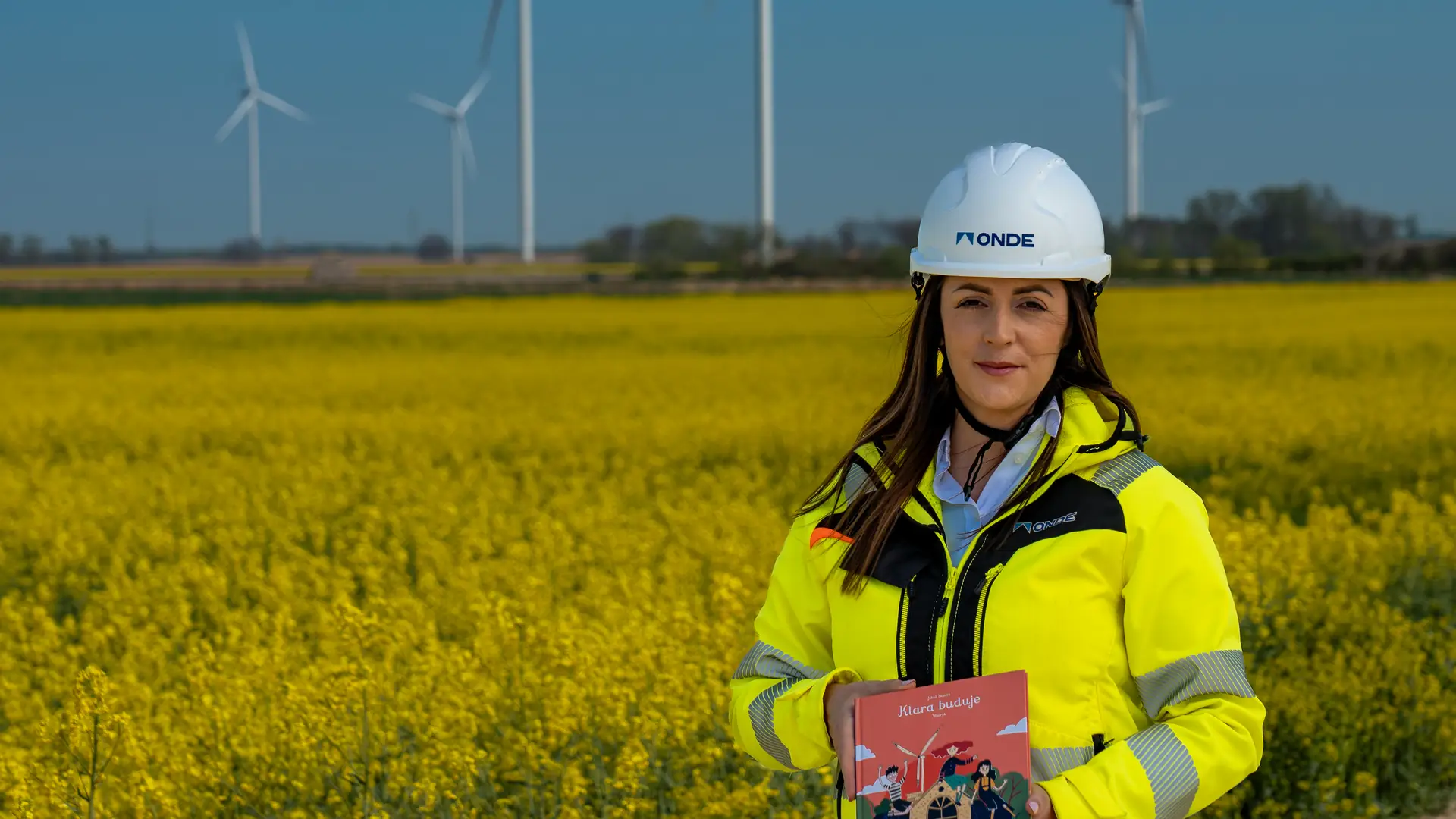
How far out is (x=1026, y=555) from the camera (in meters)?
2.35

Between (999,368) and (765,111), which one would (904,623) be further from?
(765,111)

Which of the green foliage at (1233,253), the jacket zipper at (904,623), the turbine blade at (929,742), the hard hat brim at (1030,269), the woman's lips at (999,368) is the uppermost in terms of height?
the green foliage at (1233,253)

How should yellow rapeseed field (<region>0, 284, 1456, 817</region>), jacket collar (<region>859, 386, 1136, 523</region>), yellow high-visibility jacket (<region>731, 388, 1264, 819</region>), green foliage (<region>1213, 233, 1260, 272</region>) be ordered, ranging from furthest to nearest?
green foliage (<region>1213, 233, 1260, 272</region>) → yellow rapeseed field (<region>0, 284, 1456, 817</region>) → jacket collar (<region>859, 386, 1136, 523</region>) → yellow high-visibility jacket (<region>731, 388, 1264, 819</region>)

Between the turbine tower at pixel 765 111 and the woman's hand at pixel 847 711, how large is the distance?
45.0m

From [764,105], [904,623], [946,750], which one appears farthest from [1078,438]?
[764,105]

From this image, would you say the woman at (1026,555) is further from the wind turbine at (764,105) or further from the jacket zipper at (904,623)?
the wind turbine at (764,105)

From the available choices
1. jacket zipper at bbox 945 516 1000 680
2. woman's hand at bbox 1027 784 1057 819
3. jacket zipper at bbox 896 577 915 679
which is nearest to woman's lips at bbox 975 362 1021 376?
jacket zipper at bbox 945 516 1000 680

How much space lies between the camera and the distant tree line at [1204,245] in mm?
58344

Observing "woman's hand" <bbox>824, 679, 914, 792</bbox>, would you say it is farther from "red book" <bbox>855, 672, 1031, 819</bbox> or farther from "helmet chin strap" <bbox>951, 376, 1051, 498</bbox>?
"helmet chin strap" <bbox>951, 376, 1051, 498</bbox>

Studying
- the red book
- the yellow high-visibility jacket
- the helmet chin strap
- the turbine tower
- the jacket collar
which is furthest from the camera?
the turbine tower

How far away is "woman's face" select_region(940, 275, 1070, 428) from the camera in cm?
243

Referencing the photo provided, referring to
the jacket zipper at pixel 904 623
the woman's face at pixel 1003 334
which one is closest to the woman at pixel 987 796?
the jacket zipper at pixel 904 623

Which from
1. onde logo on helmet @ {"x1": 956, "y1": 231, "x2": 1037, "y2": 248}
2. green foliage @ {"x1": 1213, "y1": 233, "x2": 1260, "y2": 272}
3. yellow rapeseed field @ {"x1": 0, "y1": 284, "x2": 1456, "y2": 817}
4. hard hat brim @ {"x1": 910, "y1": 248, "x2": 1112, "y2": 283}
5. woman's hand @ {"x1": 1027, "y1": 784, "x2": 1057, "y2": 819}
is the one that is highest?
green foliage @ {"x1": 1213, "y1": 233, "x2": 1260, "y2": 272}

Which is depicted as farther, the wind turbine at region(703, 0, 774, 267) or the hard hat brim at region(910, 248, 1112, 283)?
the wind turbine at region(703, 0, 774, 267)
